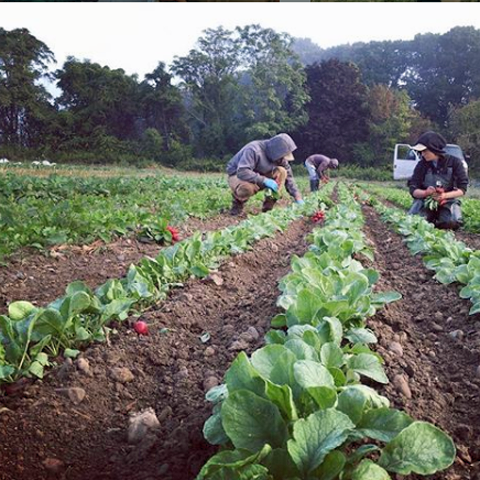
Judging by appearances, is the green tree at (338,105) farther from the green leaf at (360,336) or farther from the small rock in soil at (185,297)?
the green leaf at (360,336)

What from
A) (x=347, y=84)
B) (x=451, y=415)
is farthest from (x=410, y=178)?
(x=451, y=415)

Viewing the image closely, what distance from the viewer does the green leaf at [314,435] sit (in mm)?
741

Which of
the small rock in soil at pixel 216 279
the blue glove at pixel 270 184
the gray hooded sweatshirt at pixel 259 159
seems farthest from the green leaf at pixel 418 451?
the blue glove at pixel 270 184

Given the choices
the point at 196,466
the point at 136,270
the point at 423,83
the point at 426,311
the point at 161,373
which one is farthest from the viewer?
the point at 423,83

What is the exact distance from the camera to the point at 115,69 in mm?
3273

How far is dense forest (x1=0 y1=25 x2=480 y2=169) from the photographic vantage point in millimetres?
2967

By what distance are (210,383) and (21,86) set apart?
216 cm

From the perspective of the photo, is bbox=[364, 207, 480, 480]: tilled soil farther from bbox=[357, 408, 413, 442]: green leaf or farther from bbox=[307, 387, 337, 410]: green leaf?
bbox=[307, 387, 337, 410]: green leaf

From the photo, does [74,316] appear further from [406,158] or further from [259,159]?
[259,159]

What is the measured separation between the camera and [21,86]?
2.76 metres

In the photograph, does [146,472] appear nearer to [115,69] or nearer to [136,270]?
[136,270]

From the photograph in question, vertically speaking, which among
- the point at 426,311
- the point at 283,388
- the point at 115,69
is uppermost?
the point at 115,69

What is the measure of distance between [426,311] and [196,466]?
1.41 metres

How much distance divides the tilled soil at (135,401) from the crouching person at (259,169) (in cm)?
336
